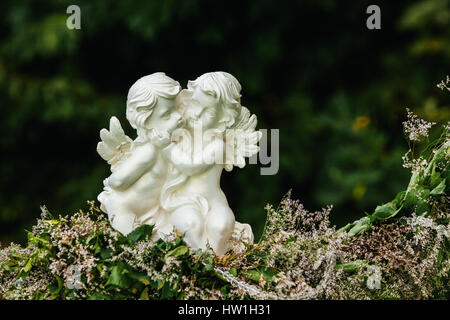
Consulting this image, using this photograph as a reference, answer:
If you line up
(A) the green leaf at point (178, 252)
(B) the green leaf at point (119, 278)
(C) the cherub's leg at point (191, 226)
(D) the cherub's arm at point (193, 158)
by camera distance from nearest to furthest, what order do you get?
(B) the green leaf at point (119, 278)
(A) the green leaf at point (178, 252)
(C) the cherub's leg at point (191, 226)
(D) the cherub's arm at point (193, 158)

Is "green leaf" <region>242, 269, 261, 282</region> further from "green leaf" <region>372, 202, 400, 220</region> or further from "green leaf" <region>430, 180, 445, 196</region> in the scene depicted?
"green leaf" <region>430, 180, 445, 196</region>

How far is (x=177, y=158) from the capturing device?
286cm

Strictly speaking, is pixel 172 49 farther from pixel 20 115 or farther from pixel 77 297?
pixel 77 297

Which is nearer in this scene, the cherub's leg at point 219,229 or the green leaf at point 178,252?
the green leaf at point 178,252

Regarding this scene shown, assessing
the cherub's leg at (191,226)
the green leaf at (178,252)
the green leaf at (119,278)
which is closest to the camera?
the green leaf at (119,278)

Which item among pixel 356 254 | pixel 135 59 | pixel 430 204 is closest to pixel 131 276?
pixel 356 254

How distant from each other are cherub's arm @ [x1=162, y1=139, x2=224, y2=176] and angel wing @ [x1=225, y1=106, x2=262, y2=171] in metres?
0.08

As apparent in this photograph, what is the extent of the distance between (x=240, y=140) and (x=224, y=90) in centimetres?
27

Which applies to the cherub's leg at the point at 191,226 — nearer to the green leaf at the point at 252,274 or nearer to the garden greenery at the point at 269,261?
the garden greenery at the point at 269,261

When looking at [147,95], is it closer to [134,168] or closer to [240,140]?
[134,168]

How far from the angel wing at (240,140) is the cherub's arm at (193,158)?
0.25 ft

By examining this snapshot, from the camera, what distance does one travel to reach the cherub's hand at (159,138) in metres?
2.84

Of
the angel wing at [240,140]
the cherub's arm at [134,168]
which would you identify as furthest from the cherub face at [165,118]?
the angel wing at [240,140]

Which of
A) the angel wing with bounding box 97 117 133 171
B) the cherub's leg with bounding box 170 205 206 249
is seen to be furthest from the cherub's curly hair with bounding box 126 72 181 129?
the cherub's leg with bounding box 170 205 206 249
